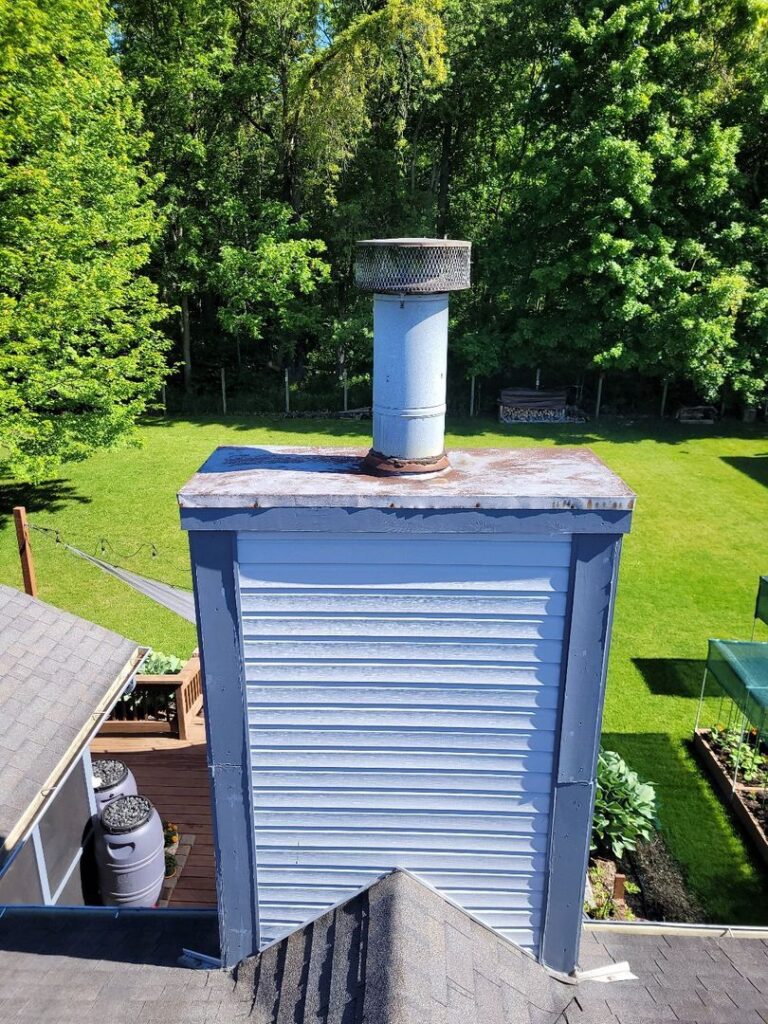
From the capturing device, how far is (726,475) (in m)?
20.5

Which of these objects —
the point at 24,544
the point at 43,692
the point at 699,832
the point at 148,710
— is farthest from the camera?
the point at 24,544

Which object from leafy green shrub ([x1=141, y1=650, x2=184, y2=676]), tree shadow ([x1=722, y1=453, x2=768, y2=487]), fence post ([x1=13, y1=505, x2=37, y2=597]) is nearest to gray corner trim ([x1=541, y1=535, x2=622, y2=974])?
leafy green shrub ([x1=141, y1=650, x2=184, y2=676])

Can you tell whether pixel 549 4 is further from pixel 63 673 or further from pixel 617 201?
pixel 63 673

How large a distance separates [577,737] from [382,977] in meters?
1.25

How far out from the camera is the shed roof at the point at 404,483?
312 centimetres

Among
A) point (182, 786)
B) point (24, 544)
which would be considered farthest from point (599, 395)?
point (182, 786)

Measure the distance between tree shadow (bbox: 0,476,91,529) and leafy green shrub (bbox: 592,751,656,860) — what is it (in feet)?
44.5

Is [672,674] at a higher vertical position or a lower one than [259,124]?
lower

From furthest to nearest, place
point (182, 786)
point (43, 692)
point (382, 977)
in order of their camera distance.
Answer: point (182, 786) → point (43, 692) → point (382, 977)

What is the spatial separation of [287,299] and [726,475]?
14.1 meters

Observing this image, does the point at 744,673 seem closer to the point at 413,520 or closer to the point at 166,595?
the point at 413,520

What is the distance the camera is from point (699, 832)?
8203 mm

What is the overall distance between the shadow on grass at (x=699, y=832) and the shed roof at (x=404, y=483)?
5.65 m

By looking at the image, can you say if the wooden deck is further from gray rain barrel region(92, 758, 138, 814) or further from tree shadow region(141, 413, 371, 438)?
tree shadow region(141, 413, 371, 438)
